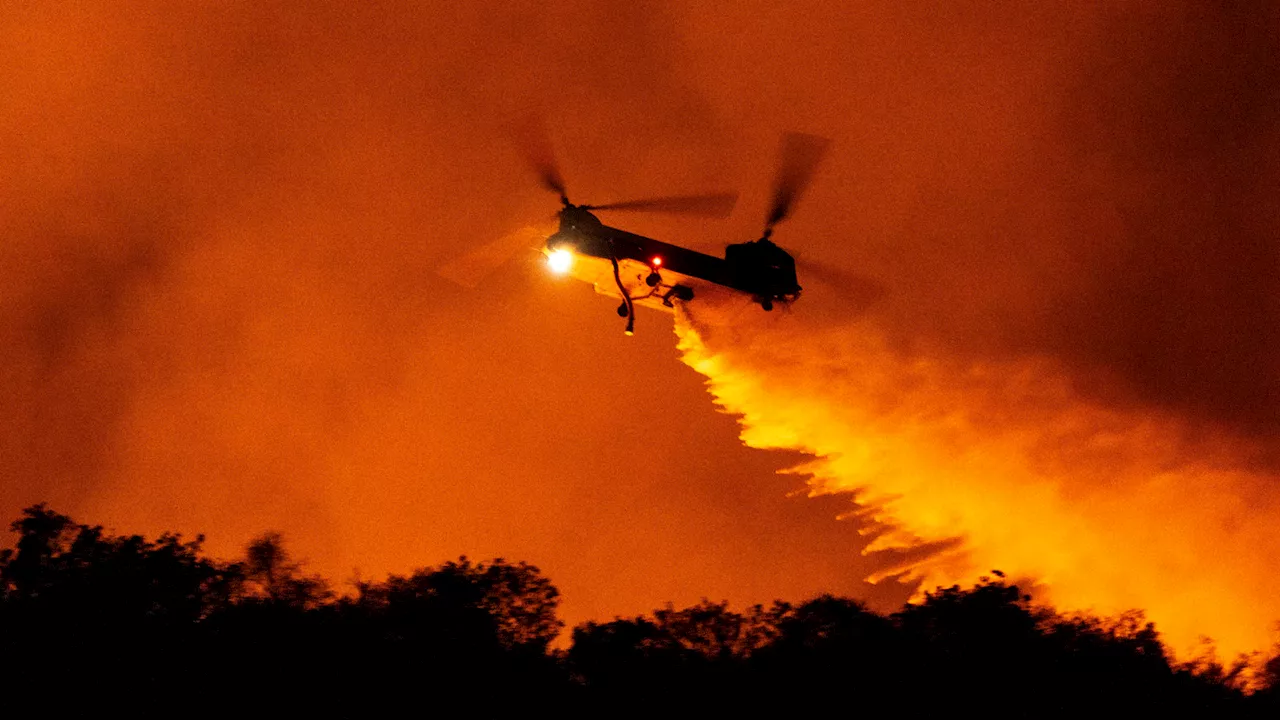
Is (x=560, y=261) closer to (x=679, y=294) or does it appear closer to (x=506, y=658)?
(x=679, y=294)

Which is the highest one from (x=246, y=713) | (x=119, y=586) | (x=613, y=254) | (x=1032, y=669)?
(x=613, y=254)

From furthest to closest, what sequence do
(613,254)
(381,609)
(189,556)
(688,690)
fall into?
1. (189,556)
2. (381,609)
3. (688,690)
4. (613,254)

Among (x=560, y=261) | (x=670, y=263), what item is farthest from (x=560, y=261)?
(x=670, y=263)

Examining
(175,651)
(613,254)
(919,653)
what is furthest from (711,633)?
(175,651)

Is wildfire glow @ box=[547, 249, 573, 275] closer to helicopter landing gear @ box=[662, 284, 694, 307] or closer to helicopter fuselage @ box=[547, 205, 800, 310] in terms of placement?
helicopter fuselage @ box=[547, 205, 800, 310]

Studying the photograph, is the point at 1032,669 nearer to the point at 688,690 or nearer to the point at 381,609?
the point at 688,690

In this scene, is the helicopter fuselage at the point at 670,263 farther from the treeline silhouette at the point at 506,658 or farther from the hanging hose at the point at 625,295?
the treeline silhouette at the point at 506,658

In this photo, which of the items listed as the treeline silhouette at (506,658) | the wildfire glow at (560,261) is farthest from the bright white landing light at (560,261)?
the treeline silhouette at (506,658)

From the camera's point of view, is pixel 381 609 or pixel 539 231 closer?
pixel 539 231

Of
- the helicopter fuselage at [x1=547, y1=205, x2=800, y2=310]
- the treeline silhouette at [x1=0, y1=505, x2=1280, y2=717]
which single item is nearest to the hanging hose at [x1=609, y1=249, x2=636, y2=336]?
the helicopter fuselage at [x1=547, y1=205, x2=800, y2=310]
